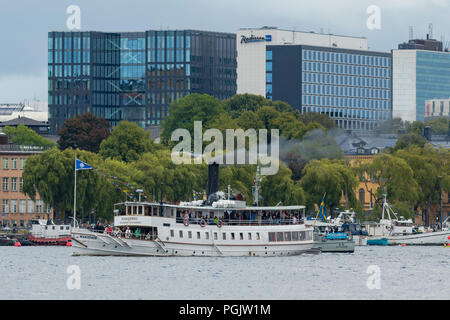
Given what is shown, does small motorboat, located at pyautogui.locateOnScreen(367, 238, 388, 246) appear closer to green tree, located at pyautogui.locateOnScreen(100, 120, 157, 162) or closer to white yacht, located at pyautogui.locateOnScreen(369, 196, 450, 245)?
white yacht, located at pyautogui.locateOnScreen(369, 196, 450, 245)

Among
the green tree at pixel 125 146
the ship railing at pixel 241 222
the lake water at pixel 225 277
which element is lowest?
the lake water at pixel 225 277

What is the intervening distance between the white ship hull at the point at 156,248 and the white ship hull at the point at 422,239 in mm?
47273

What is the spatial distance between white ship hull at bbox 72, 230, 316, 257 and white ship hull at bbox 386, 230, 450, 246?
47.3 meters

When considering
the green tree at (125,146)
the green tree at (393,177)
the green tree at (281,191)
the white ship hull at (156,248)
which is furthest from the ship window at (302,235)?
the green tree at (125,146)

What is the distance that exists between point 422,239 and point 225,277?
79938mm

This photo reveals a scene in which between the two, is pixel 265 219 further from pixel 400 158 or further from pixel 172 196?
pixel 400 158

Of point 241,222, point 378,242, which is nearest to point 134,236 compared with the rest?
point 241,222

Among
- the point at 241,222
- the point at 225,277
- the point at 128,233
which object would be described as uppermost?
the point at 241,222

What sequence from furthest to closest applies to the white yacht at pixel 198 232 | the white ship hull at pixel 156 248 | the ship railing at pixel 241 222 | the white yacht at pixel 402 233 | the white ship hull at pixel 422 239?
the white yacht at pixel 402 233 → the white ship hull at pixel 422 239 → the ship railing at pixel 241 222 → the white ship hull at pixel 156 248 → the white yacht at pixel 198 232

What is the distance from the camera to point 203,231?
135875 mm

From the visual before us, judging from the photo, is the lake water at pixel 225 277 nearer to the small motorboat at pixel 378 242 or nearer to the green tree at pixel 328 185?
the small motorboat at pixel 378 242

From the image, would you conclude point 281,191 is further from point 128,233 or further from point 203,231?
point 128,233

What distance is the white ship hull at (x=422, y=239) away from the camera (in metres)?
185

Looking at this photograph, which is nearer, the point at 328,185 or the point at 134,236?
the point at 134,236
